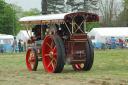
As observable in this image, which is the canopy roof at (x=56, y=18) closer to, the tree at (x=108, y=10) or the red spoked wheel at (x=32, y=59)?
the red spoked wheel at (x=32, y=59)

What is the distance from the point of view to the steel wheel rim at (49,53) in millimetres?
11242

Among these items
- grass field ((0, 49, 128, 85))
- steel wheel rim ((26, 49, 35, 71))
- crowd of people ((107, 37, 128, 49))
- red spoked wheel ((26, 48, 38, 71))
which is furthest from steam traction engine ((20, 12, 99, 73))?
crowd of people ((107, 37, 128, 49))

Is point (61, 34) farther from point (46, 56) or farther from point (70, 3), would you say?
point (70, 3)

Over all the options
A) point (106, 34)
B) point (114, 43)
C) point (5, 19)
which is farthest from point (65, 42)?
point (5, 19)

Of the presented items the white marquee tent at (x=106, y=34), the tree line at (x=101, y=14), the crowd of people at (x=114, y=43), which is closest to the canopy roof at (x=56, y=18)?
the crowd of people at (x=114, y=43)

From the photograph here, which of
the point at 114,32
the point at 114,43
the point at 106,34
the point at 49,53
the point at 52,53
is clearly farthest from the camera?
the point at 114,32

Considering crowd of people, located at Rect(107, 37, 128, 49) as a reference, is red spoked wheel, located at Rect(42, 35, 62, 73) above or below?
above

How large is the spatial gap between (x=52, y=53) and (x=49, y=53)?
0.77 ft

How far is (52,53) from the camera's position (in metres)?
11.2

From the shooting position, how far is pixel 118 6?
63625 millimetres

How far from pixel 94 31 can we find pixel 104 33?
1.47 m

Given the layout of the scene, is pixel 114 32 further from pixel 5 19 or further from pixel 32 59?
pixel 5 19

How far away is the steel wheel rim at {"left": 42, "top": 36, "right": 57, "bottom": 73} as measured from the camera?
11.2 metres

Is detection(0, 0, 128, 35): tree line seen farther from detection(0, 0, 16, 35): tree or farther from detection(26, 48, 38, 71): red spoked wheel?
detection(26, 48, 38, 71): red spoked wheel
